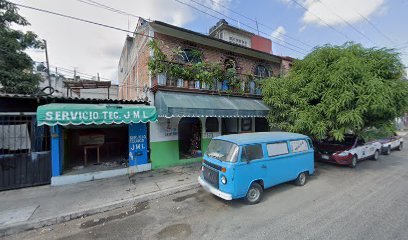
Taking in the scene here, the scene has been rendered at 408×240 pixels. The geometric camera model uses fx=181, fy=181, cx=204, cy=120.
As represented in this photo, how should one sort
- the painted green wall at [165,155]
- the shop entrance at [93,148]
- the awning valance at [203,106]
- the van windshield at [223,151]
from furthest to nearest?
the painted green wall at [165,155]
the shop entrance at [93,148]
the awning valance at [203,106]
the van windshield at [223,151]

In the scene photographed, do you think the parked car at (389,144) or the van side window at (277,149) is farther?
the parked car at (389,144)

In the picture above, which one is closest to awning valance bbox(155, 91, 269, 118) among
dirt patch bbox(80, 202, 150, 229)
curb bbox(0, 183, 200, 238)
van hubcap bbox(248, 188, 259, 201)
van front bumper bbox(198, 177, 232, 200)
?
curb bbox(0, 183, 200, 238)

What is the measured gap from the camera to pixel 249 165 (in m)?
5.25

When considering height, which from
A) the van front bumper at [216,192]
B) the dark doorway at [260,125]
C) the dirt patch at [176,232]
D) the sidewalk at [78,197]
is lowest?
the dirt patch at [176,232]

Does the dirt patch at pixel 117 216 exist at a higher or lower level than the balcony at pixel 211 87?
lower

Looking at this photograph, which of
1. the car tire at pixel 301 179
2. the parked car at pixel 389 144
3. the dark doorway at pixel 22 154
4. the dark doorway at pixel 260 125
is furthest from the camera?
the dark doorway at pixel 260 125

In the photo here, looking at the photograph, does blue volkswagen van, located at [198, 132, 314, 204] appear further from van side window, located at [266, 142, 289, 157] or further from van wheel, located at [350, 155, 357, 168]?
van wheel, located at [350, 155, 357, 168]

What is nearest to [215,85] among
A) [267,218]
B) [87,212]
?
[267,218]

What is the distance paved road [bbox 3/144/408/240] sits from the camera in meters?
4.02

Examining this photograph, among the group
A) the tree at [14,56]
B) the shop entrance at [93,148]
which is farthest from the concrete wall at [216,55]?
the tree at [14,56]

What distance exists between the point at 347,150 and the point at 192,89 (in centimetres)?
854

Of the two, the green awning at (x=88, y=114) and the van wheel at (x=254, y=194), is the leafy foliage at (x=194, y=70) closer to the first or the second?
the green awning at (x=88, y=114)

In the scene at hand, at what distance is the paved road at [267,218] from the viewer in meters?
4.02

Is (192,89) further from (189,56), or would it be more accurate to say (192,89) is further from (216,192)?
(216,192)
